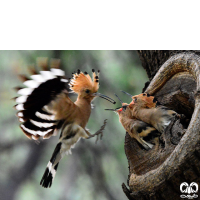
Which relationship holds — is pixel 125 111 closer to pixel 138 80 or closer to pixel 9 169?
pixel 138 80

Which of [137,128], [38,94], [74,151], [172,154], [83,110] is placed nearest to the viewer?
[172,154]

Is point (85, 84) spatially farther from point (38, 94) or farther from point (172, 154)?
point (172, 154)

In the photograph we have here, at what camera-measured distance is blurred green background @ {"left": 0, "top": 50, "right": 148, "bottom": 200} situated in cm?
194

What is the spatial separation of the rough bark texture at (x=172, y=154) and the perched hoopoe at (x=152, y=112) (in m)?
0.05

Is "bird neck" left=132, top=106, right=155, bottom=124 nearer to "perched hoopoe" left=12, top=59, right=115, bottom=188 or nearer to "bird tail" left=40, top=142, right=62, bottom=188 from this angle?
"perched hoopoe" left=12, top=59, right=115, bottom=188

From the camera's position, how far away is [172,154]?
91 cm

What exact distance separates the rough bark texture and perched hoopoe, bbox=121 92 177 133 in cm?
5

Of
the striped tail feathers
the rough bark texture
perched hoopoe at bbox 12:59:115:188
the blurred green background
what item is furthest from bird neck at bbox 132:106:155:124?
the blurred green background

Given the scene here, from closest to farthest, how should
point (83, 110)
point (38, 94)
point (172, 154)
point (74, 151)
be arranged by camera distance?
point (172, 154), point (38, 94), point (83, 110), point (74, 151)

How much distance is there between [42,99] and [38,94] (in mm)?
32

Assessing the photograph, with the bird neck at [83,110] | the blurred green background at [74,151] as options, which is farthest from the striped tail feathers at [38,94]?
the blurred green background at [74,151]

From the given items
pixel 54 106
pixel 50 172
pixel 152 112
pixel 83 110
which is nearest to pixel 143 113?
pixel 152 112
